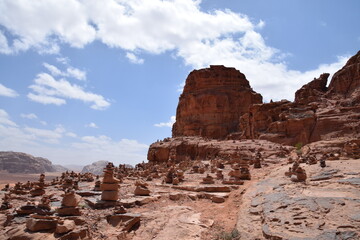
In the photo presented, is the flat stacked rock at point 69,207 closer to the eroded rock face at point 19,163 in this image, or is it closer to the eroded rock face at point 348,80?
the eroded rock face at point 348,80

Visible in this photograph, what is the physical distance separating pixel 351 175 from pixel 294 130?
28609mm

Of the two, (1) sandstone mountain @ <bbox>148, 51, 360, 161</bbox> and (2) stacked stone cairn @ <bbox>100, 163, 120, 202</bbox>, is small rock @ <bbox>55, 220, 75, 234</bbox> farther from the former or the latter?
(1) sandstone mountain @ <bbox>148, 51, 360, 161</bbox>

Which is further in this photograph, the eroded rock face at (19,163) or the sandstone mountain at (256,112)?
the eroded rock face at (19,163)

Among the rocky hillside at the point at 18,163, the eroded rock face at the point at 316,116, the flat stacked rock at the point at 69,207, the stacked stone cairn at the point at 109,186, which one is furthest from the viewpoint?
the rocky hillside at the point at 18,163

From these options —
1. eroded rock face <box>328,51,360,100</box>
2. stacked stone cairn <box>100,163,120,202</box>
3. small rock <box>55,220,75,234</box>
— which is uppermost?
eroded rock face <box>328,51,360,100</box>

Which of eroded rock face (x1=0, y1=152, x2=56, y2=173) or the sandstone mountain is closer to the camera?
the sandstone mountain

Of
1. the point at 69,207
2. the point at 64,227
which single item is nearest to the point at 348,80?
the point at 69,207

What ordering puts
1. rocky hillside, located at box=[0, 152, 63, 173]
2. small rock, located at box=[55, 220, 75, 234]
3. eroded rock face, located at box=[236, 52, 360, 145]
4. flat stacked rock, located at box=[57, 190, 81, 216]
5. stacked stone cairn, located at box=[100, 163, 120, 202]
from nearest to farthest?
small rock, located at box=[55, 220, 75, 234], flat stacked rock, located at box=[57, 190, 81, 216], stacked stone cairn, located at box=[100, 163, 120, 202], eroded rock face, located at box=[236, 52, 360, 145], rocky hillside, located at box=[0, 152, 63, 173]

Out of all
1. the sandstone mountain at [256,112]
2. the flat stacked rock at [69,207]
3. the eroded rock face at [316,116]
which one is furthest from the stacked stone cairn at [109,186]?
the eroded rock face at [316,116]

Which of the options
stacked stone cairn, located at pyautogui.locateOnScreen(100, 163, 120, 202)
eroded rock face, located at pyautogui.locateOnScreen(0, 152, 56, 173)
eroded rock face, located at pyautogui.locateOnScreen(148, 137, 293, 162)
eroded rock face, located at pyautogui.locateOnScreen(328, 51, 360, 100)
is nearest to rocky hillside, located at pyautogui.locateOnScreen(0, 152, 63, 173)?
eroded rock face, located at pyautogui.locateOnScreen(0, 152, 56, 173)

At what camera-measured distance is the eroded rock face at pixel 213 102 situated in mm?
63281

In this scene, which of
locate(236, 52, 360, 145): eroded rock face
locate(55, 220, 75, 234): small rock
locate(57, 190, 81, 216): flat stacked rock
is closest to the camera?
locate(55, 220, 75, 234): small rock

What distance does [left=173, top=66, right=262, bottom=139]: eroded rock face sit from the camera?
2491 inches

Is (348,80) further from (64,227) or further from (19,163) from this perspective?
(19,163)
